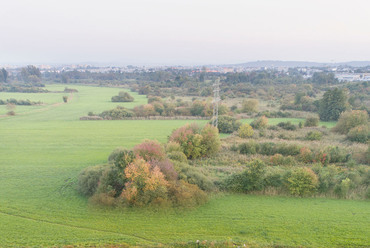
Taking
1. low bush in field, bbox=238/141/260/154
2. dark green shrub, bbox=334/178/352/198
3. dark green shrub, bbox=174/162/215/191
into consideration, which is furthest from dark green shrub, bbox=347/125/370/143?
dark green shrub, bbox=174/162/215/191

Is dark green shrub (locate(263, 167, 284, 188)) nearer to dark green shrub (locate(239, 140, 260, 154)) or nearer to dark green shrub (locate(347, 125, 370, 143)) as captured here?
dark green shrub (locate(239, 140, 260, 154))

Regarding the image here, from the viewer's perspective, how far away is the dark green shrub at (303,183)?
61.8 ft

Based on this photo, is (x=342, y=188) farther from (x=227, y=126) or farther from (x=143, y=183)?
(x=227, y=126)

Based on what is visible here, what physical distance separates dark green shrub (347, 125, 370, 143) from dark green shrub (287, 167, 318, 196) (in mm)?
19196

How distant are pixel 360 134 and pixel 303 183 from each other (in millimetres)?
20296

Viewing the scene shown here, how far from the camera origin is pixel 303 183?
18.9m

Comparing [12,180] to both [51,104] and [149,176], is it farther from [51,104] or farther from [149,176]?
[51,104]

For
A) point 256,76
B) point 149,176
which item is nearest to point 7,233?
point 149,176

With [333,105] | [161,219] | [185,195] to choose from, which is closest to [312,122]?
[333,105]

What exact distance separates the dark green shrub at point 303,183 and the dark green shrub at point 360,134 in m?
19.2

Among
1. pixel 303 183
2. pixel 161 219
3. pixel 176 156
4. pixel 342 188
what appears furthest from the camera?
pixel 176 156

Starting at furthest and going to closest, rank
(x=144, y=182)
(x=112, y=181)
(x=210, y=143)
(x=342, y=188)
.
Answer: (x=210, y=143), (x=342, y=188), (x=112, y=181), (x=144, y=182)

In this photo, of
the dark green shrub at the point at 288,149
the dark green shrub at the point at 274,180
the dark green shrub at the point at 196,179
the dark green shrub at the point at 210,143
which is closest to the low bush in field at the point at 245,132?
the dark green shrub at the point at 288,149

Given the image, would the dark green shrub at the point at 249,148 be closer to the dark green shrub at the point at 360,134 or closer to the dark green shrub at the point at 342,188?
the dark green shrub at the point at 342,188
